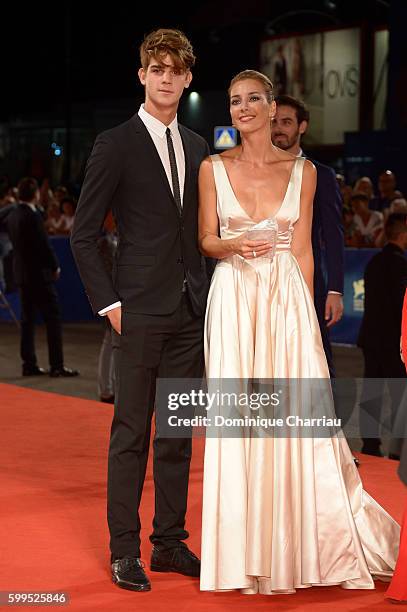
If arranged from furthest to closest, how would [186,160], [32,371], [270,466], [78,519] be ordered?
1. [32,371]
2. [78,519]
3. [186,160]
4. [270,466]

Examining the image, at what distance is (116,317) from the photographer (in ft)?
12.8

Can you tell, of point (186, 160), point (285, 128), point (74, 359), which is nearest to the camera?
point (186, 160)

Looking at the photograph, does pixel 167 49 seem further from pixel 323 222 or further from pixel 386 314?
pixel 386 314

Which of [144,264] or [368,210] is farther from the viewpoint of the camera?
[368,210]

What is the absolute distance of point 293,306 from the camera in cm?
386

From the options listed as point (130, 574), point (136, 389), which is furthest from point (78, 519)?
point (136, 389)

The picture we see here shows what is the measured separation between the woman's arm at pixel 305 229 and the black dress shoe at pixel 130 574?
4.00 ft

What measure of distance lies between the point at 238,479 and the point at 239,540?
0.22 metres

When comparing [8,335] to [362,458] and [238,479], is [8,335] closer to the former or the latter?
[362,458]

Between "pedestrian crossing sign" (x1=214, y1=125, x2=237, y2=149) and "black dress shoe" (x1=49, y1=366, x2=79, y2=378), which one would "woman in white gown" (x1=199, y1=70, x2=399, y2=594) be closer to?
"black dress shoe" (x1=49, y1=366, x2=79, y2=378)

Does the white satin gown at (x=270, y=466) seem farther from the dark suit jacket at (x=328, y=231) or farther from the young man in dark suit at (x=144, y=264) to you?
the dark suit jacket at (x=328, y=231)

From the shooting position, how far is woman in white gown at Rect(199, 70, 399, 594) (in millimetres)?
3748

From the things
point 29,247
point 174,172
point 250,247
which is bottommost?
point 29,247

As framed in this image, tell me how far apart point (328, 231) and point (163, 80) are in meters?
1.88
